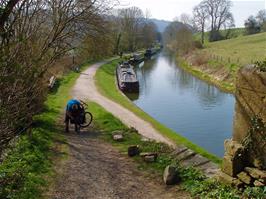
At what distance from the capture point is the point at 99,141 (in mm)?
14477

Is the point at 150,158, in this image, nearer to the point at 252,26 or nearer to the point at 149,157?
the point at 149,157

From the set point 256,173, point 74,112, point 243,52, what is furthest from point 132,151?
point 243,52

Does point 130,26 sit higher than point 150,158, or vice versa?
point 130,26

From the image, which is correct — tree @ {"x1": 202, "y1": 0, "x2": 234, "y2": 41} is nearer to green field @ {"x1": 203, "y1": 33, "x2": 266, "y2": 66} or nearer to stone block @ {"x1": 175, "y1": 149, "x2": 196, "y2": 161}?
green field @ {"x1": 203, "y1": 33, "x2": 266, "y2": 66}

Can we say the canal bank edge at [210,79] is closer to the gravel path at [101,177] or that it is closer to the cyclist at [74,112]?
the cyclist at [74,112]

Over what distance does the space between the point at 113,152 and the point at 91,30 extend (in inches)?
257

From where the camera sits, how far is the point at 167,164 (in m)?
10.9

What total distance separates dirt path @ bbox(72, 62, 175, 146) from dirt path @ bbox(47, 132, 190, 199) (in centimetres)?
467

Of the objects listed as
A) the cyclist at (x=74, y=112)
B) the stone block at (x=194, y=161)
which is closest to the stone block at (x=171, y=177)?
the stone block at (x=194, y=161)

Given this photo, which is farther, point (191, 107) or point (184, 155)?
point (191, 107)

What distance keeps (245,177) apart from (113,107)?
16.7 meters

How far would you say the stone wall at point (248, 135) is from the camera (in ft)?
26.6

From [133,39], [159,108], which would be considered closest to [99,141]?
[159,108]

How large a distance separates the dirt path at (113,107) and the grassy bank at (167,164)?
61.3 inches
